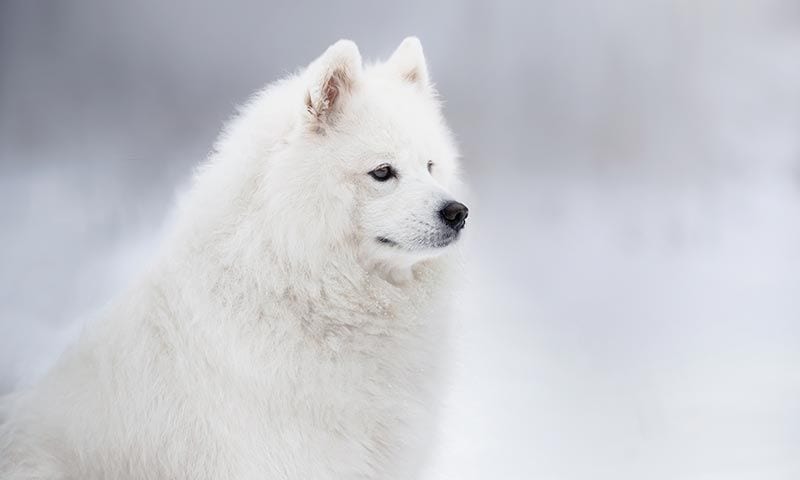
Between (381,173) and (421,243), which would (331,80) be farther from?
(421,243)

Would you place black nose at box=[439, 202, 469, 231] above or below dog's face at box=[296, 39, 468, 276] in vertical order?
below

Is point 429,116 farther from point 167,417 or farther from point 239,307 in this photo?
point 167,417

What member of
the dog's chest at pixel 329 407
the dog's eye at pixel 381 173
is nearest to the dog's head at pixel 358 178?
the dog's eye at pixel 381 173

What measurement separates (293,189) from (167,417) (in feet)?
3.24

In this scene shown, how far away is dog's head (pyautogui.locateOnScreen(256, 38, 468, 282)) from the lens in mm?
2891

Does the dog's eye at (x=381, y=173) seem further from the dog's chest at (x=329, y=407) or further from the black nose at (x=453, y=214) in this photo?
the dog's chest at (x=329, y=407)

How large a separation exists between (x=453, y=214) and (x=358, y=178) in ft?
1.36

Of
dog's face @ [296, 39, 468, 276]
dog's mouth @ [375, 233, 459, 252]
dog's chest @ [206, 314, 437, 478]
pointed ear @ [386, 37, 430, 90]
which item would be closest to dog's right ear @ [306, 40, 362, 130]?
dog's face @ [296, 39, 468, 276]

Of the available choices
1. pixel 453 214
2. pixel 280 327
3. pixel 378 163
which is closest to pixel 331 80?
pixel 378 163

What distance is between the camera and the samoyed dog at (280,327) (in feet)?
8.79

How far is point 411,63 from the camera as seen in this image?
349 centimetres

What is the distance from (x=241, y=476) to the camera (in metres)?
2.67

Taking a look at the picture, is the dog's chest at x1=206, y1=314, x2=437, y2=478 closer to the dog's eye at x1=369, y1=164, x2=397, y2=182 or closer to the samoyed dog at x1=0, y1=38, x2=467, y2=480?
the samoyed dog at x1=0, y1=38, x2=467, y2=480

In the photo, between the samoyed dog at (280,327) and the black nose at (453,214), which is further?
the black nose at (453,214)
